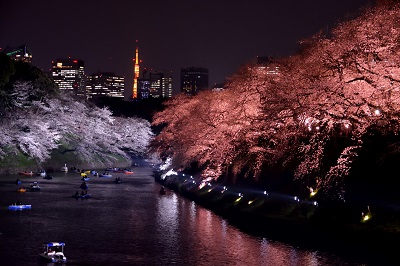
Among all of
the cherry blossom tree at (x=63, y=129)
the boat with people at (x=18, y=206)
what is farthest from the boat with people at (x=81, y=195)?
the cherry blossom tree at (x=63, y=129)

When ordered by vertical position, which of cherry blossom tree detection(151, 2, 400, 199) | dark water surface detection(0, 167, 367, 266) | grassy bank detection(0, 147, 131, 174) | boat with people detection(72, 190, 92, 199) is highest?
cherry blossom tree detection(151, 2, 400, 199)

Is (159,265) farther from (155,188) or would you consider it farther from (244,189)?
(155,188)

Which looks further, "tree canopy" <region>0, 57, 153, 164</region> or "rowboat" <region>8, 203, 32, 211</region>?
"tree canopy" <region>0, 57, 153, 164</region>

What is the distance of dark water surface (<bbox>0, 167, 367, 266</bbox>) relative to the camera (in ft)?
73.9

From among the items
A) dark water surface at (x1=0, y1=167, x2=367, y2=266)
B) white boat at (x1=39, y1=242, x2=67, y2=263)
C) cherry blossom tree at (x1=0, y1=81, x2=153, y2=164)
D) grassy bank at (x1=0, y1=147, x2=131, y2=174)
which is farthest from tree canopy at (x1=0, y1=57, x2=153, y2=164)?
white boat at (x1=39, y1=242, x2=67, y2=263)

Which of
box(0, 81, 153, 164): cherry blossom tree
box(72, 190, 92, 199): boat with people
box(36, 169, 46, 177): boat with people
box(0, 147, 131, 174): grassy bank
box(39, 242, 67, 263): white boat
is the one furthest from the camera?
box(0, 81, 153, 164): cherry blossom tree

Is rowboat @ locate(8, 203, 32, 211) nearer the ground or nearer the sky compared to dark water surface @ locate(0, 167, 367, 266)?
nearer the sky

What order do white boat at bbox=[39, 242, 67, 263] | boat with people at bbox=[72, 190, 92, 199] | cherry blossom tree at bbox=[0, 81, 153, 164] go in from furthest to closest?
cherry blossom tree at bbox=[0, 81, 153, 164]
boat with people at bbox=[72, 190, 92, 199]
white boat at bbox=[39, 242, 67, 263]

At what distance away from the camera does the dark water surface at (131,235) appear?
22.5 meters

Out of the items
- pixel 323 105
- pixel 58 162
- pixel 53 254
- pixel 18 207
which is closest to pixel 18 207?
pixel 18 207

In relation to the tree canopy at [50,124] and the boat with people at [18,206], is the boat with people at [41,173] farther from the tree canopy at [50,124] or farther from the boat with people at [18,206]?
the boat with people at [18,206]

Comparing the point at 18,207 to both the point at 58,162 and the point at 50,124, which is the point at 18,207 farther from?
the point at 50,124

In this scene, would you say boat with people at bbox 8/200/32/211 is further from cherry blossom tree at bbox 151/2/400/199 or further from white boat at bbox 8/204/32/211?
cherry blossom tree at bbox 151/2/400/199

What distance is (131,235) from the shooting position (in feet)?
90.9
